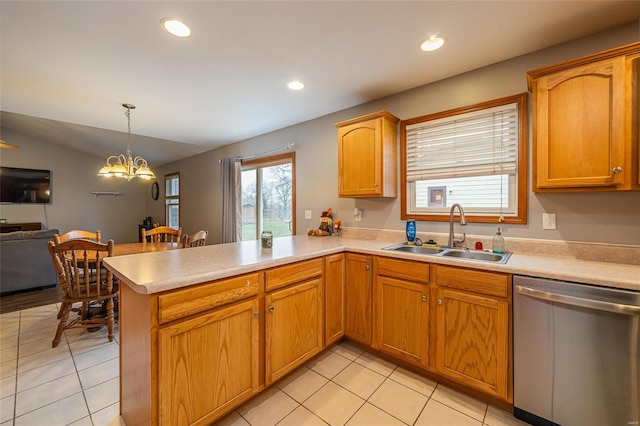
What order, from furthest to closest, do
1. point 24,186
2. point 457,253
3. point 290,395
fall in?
point 24,186 → point 457,253 → point 290,395

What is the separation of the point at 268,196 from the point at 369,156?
2084 millimetres

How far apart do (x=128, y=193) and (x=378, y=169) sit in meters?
7.59

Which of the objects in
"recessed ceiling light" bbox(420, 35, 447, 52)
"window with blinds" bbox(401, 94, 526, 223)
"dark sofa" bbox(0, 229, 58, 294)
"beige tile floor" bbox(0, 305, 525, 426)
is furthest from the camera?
"dark sofa" bbox(0, 229, 58, 294)

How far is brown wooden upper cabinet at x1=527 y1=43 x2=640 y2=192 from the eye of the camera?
144 centimetres

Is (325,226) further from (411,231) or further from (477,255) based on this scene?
(477,255)

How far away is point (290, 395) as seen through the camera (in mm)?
1762

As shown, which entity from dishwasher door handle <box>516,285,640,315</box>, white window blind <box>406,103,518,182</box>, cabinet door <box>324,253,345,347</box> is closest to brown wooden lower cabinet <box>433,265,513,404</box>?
dishwasher door handle <box>516,285,640,315</box>

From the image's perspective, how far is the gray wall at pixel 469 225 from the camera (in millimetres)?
1687

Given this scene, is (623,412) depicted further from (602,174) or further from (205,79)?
(205,79)

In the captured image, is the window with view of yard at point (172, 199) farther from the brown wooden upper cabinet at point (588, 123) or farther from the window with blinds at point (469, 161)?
the brown wooden upper cabinet at point (588, 123)

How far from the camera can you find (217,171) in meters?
4.90

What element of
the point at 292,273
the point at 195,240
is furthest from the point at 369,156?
the point at 195,240

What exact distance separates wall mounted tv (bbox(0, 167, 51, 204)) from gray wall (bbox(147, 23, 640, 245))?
190 inches

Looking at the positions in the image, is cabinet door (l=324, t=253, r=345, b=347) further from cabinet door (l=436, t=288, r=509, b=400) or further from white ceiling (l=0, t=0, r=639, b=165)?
white ceiling (l=0, t=0, r=639, b=165)
